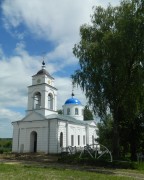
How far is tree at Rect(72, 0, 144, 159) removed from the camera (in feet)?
64.2

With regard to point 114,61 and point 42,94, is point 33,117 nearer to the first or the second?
point 42,94

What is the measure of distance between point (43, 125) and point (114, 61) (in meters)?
17.8

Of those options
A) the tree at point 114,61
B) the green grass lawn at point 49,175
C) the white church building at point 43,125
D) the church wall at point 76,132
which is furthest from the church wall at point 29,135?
the green grass lawn at point 49,175

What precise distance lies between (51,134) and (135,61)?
17.7m

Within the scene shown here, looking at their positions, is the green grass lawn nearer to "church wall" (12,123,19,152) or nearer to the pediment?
the pediment

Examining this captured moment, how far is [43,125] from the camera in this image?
3491cm

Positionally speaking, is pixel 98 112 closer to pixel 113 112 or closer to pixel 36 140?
pixel 113 112

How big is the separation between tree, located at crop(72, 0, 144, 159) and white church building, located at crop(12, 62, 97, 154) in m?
13.2

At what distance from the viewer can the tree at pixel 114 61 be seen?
19.6 metres

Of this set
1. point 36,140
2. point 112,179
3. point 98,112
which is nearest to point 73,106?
point 36,140

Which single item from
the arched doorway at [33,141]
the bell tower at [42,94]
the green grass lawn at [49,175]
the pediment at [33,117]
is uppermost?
the bell tower at [42,94]

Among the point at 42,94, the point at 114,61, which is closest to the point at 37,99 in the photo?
the point at 42,94

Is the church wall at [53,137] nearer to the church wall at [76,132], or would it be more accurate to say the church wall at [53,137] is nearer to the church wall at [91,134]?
the church wall at [76,132]

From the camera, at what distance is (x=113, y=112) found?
22.1 meters
